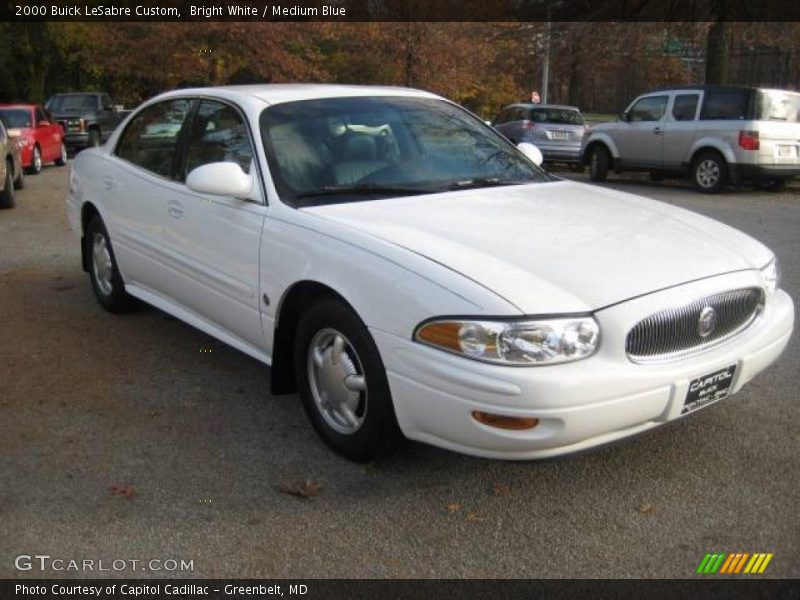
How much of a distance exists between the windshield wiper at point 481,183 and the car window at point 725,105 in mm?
10478

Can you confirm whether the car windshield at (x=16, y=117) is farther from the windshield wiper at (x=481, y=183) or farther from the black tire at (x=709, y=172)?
the windshield wiper at (x=481, y=183)

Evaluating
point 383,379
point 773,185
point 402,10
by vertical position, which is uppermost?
point 402,10

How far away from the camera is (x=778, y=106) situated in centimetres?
1349

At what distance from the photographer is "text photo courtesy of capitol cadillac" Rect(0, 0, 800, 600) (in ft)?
9.93

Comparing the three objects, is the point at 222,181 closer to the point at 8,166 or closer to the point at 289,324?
the point at 289,324

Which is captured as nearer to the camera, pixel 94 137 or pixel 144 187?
pixel 144 187

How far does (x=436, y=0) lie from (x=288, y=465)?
27.0m

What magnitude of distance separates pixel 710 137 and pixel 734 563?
12.3 meters

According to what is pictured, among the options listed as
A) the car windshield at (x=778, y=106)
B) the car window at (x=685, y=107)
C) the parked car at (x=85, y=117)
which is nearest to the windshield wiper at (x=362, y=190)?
the car windshield at (x=778, y=106)

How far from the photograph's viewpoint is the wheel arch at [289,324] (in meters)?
3.78

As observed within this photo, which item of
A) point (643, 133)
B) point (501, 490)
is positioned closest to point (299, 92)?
point (501, 490)

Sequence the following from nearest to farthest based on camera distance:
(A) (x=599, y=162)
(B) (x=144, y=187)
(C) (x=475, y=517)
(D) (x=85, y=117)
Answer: (C) (x=475, y=517) < (B) (x=144, y=187) < (A) (x=599, y=162) < (D) (x=85, y=117)

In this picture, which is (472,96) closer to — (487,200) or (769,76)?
(769,76)
